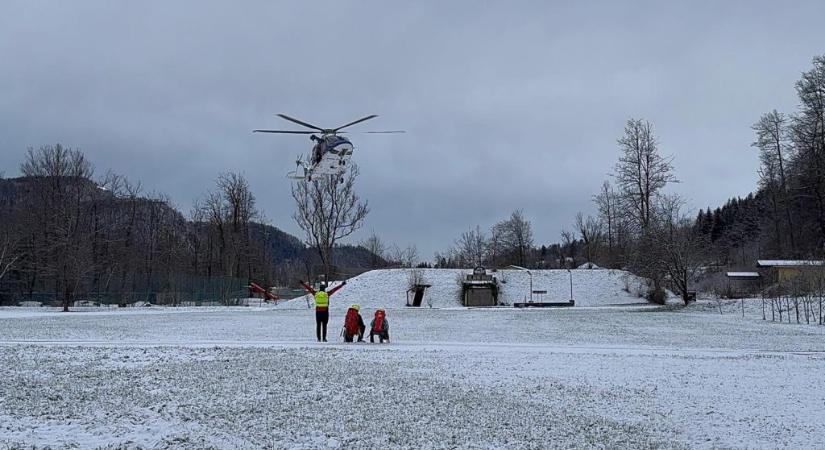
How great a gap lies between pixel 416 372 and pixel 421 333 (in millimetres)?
11147

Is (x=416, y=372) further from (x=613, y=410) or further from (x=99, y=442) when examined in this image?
(x=99, y=442)

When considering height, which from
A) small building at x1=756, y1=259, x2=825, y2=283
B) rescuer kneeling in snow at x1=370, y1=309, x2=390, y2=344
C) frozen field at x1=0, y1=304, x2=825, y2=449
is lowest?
frozen field at x1=0, y1=304, x2=825, y2=449

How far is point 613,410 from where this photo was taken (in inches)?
408

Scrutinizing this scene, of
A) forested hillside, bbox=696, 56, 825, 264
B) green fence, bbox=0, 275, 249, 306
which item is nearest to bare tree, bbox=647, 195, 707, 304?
forested hillside, bbox=696, 56, 825, 264

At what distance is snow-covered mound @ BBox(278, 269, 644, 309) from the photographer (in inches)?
2269

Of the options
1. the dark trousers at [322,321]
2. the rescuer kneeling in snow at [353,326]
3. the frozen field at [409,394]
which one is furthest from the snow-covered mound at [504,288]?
the frozen field at [409,394]

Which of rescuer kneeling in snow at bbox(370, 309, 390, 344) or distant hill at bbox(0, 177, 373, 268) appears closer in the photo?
rescuer kneeling in snow at bbox(370, 309, 390, 344)

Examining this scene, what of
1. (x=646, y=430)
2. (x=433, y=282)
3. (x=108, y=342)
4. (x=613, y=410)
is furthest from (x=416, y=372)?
(x=433, y=282)

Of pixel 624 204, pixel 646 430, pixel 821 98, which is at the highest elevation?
pixel 821 98

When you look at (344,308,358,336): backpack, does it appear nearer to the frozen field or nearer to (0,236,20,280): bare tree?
the frozen field

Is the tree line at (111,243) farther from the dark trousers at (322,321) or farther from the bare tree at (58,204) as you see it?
the dark trousers at (322,321)

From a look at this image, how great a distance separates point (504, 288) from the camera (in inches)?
2437

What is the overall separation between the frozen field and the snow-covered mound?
36915 mm

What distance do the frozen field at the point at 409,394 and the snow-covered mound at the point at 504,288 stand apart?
3691 centimetres
